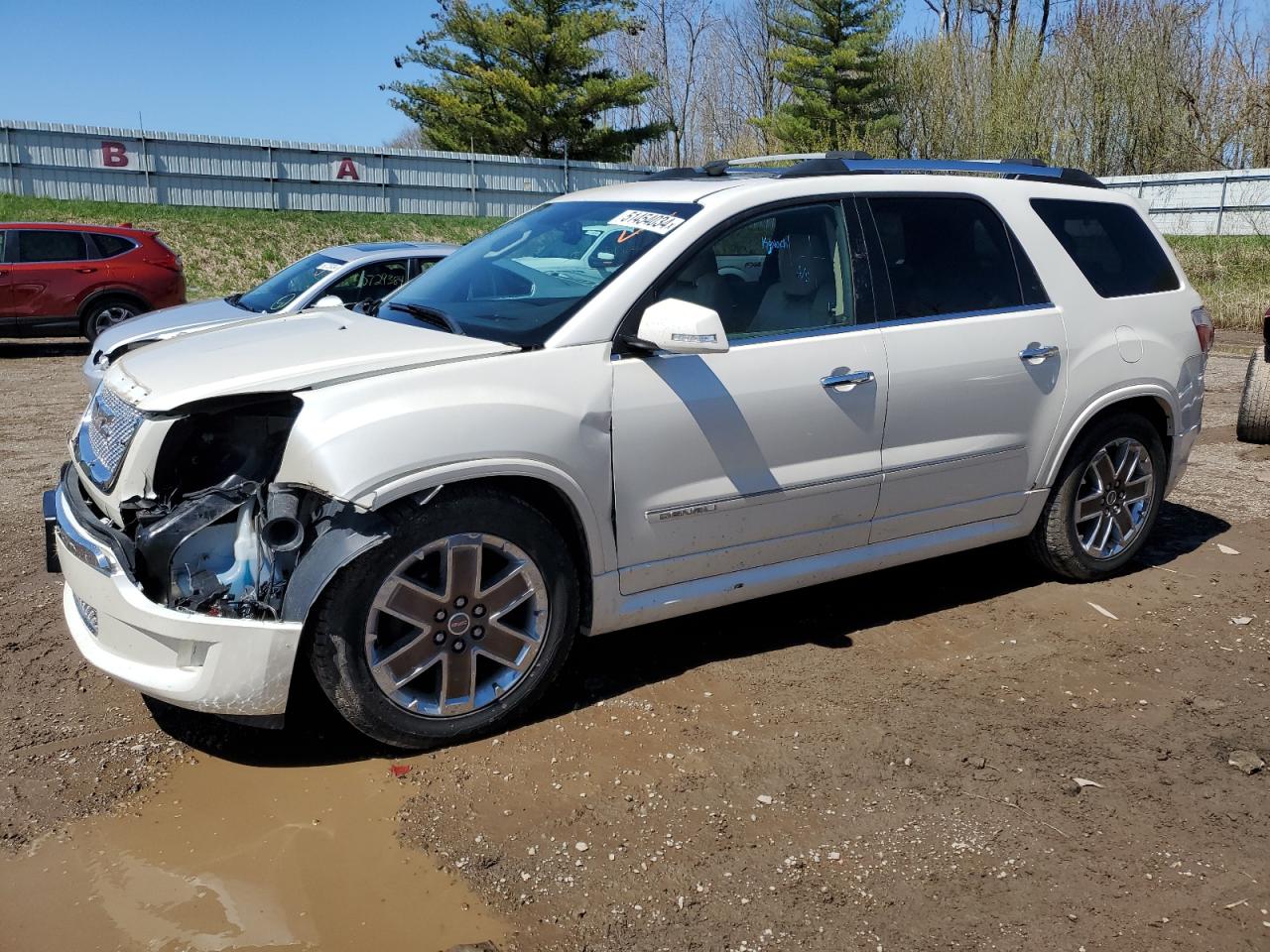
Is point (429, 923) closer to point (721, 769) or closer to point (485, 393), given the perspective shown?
point (721, 769)

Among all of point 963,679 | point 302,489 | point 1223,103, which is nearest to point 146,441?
point 302,489

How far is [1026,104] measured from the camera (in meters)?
32.8

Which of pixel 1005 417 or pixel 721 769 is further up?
pixel 1005 417

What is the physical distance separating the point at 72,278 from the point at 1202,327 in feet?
43.8

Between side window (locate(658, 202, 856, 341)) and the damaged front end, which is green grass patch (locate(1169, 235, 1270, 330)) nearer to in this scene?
side window (locate(658, 202, 856, 341))

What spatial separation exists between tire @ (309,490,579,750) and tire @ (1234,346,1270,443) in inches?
262

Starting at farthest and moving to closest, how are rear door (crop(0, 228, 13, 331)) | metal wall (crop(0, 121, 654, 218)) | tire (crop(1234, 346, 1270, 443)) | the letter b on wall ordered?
the letter b on wall
metal wall (crop(0, 121, 654, 218))
rear door (crop(0, 228, 13, 331))
tire (crop(1234, 346, 1270, 443))

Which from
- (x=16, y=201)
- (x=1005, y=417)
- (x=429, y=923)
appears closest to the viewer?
(x=429, y=923)

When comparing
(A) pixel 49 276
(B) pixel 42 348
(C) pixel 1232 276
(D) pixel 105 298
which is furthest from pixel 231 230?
(C) pixel 1232 276

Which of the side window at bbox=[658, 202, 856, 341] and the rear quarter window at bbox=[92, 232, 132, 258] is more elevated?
the rear quarter window at bbox=[92, 232, 132, 258]

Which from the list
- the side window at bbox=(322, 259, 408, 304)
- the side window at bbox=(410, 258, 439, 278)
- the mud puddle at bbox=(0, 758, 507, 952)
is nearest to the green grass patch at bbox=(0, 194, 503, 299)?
the side window at bbox=(410, 258, 439, 278)

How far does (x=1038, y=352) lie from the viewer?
4664 millimetres

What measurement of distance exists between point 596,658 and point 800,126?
38.4 m

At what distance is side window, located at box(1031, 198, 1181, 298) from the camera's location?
498 cm
